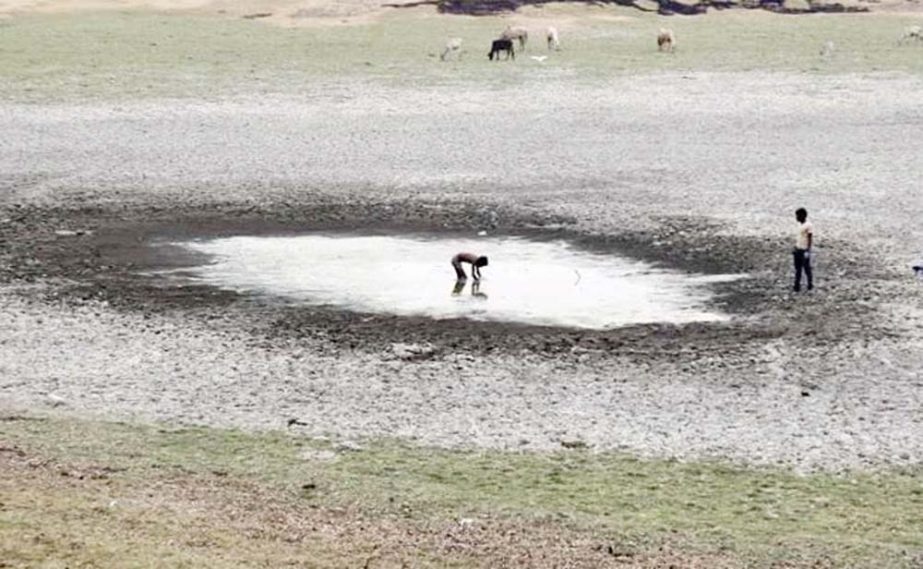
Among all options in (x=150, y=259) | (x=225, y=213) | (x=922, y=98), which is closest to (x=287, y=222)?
(x=225, y=213)

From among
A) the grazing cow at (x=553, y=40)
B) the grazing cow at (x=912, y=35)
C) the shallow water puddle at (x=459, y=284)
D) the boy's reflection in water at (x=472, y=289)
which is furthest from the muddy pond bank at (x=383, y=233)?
the grazing cow at (x=912, y=35)

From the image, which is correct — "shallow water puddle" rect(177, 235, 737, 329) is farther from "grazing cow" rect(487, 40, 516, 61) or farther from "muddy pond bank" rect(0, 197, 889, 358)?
"grazing cow" rect(487, 40, 516, 61)

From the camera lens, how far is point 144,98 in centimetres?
4491

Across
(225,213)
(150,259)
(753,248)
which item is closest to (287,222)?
(225,213)

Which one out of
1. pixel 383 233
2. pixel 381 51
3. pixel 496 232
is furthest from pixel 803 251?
pixel 381 51

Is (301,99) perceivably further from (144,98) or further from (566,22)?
(566,22)

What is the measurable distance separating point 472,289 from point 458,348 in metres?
3.21

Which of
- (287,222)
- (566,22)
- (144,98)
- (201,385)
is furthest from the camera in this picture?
(566,22)

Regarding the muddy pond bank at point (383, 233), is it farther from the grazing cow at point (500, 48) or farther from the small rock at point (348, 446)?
the grazing cow at point (500, 48)

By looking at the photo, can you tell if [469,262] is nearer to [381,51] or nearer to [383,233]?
[383,233]

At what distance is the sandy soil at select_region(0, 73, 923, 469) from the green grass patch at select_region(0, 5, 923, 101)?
307 cm

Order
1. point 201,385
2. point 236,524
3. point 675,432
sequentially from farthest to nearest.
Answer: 1. point 201,385
2. point 675,432
3. point 236,524

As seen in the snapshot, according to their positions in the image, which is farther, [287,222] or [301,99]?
[301,99]

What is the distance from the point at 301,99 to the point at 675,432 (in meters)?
28.3
